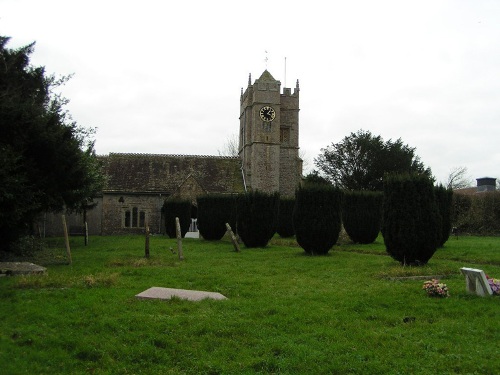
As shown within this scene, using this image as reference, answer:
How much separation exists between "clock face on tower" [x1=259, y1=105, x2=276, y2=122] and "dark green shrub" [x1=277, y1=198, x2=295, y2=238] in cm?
1614

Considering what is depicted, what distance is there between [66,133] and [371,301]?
36.8 feet

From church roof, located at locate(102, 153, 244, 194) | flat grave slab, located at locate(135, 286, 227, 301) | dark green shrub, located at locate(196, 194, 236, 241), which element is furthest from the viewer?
church roof, located at locate(102, 153, 244, 194)

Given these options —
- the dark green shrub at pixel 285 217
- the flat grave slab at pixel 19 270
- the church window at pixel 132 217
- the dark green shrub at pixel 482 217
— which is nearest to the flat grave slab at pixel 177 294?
the flat grave slab at pixel 19 270

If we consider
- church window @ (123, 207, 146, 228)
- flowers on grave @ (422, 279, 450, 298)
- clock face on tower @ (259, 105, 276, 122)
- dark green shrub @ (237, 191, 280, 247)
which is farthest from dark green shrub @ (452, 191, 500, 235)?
flowers on grave @ (422, 279, 450, 298)

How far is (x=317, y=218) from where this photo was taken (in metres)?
18.0

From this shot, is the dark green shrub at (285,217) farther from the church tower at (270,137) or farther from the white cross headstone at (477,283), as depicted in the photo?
the white cross headstone at (477,283)

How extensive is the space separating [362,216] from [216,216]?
28.2 feet

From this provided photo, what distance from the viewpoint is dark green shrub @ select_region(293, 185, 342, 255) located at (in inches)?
705

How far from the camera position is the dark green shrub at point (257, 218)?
22500mm

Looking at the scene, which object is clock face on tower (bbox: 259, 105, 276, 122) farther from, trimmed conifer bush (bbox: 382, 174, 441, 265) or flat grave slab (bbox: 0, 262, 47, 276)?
flat grave slab (bbox: 0, 262, 47, 276)

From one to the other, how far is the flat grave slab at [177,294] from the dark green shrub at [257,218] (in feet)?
43.6

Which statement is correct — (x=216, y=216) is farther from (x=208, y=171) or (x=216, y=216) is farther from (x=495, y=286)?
(x=495, y=286)

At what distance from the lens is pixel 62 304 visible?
310 inches

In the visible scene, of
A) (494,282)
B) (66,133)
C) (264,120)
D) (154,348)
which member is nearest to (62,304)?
(154,348)
